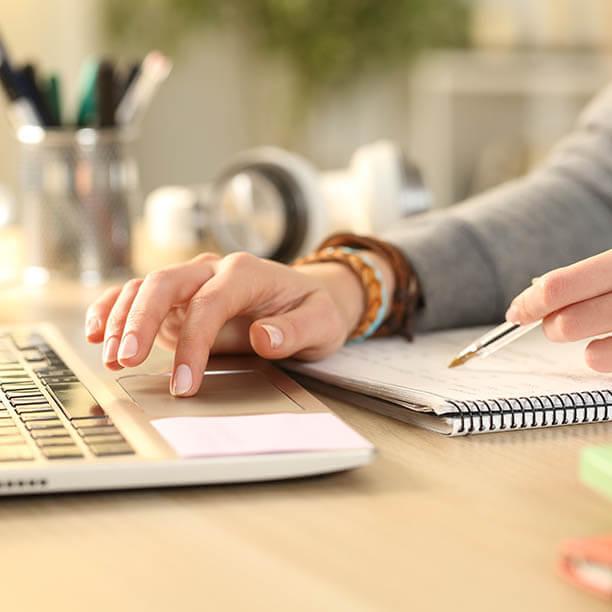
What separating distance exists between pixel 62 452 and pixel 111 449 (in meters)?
0.02

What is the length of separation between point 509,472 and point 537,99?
12.6ft

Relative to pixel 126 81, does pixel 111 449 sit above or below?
below

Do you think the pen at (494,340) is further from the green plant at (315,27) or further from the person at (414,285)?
the green plant at (315,27)

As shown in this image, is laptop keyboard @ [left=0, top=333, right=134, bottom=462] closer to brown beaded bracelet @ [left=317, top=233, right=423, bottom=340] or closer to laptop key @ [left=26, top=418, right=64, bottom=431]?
laptop key @ [left=26, top=418, right=64, bottom=431]

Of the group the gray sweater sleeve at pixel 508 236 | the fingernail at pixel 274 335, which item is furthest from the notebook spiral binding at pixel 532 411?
the gray sweater sleeve at pixel 508 236

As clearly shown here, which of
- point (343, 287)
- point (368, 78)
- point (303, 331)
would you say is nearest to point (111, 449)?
point (303, 331)

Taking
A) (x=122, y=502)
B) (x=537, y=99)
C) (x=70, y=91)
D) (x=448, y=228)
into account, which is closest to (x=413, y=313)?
(x=448, y=228)

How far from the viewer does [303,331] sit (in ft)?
2.31

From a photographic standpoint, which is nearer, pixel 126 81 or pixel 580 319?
pixel 580 319

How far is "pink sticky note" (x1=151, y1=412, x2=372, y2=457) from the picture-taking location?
508 millimetres

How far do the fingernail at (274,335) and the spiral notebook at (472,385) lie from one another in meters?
0.03

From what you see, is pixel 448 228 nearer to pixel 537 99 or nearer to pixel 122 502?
pixel 122 502

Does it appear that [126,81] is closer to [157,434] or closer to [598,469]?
[157,434]

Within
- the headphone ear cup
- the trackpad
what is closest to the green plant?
the headphone ear cup
